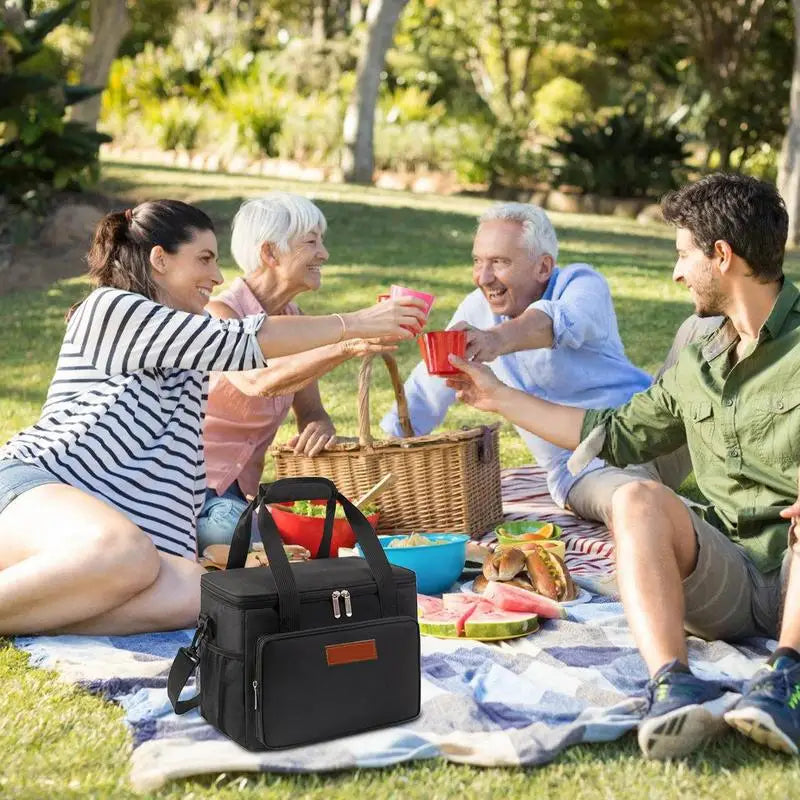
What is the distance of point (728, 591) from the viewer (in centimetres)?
359

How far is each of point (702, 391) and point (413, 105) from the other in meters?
18.4

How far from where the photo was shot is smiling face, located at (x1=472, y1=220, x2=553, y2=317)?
16.8ft

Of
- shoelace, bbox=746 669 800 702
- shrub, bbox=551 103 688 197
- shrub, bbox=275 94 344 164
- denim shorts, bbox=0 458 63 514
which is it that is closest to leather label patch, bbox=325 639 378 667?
shoelace, bbox=746 669 800 702

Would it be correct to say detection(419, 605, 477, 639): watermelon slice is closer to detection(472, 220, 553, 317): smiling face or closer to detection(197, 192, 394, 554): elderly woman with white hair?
detection(197, 192, 394, 554): elderly woman with white hair

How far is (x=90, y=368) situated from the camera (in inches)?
163

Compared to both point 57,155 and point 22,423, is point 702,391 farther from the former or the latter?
point 57,155

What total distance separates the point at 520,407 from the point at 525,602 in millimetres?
630

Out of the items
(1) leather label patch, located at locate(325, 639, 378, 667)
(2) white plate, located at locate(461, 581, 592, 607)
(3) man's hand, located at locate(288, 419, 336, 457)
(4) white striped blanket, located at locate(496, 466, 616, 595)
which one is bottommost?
(4) white striped blanket, located at locate(496, 466, 616, 595)

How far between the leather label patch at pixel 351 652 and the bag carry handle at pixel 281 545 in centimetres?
10

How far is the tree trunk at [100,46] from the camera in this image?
16281 millimetres

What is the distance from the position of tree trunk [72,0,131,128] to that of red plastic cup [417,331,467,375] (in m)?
12.9

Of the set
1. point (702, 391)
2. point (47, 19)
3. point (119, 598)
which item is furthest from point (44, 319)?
point (702, 391)

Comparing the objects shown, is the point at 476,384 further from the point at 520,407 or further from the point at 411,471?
the point at 411,471

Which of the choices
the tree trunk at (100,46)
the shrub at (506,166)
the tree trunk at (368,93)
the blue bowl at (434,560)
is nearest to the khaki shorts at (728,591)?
the blue bowl at (434,560)
